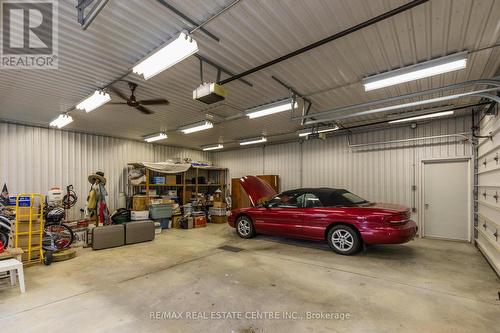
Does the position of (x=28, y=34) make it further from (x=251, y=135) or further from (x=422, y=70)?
(x=251, y=135)

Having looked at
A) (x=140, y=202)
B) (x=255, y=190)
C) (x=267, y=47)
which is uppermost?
(x=267, y=47)

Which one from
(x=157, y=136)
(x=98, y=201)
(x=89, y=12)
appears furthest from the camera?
(x=157, y=136)

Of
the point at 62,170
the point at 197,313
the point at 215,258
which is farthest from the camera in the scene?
the point at 62,170

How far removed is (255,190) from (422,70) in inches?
175

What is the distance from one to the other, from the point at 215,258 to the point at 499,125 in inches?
215

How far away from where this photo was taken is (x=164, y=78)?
13.3 feet

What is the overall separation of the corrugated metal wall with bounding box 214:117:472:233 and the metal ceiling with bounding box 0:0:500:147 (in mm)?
1586

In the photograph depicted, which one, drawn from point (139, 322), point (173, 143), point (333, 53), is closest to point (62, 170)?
point (173, 143)

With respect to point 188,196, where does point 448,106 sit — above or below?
above

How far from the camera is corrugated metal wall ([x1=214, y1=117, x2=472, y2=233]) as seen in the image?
21.0 ft

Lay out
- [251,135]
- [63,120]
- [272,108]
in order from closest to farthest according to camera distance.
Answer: [272,108] → [63,120] → [251,135]

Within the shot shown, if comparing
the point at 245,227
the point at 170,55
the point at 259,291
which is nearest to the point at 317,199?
the point at 245,227

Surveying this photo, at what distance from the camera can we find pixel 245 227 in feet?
22.0

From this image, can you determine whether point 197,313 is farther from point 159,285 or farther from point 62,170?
point 62,170
